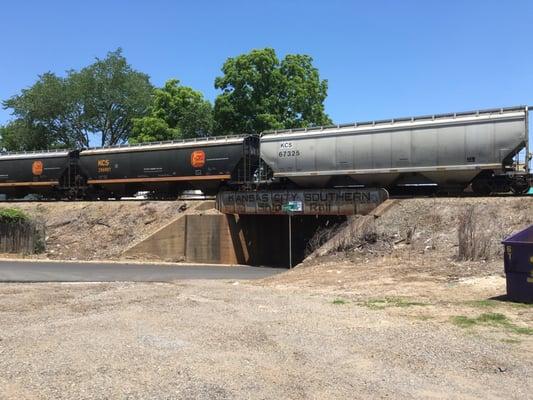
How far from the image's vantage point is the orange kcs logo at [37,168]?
1526 inches

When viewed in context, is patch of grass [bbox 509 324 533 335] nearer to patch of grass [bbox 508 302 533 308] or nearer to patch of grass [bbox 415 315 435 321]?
patch of grass [bbox 415 315 435 321]

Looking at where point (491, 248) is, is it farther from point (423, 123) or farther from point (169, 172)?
point (169, 172)

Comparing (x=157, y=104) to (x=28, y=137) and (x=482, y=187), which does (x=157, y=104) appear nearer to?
(x=28, y=137)

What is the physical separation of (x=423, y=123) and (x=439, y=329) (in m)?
17.8

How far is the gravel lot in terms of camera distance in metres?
5.59

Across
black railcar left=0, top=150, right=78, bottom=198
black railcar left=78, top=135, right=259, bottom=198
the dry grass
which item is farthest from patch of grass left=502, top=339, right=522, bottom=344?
black railcar left=0, top=150, right=78, bottom=198

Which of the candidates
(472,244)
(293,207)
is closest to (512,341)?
(472,244)

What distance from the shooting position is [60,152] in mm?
38344

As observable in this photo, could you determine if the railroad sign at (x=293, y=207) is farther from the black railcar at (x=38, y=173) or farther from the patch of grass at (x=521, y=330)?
the black railcar at (x=38, y=173)

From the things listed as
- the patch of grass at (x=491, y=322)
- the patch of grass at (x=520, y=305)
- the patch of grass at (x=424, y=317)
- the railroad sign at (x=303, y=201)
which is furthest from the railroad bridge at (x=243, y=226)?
the patch of grass at (x=491, y=322)

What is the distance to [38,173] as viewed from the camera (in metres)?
38.9

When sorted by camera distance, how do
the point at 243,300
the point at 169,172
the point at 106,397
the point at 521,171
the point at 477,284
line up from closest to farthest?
1. the point at 106,397
2. the point at 243,300
3. the point at 477,284
4. the point at 521,171
5. the point at 169,172

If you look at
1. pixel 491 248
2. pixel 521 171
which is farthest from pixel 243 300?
pixel 521 171

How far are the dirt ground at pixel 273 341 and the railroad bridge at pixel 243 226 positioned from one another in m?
12.2
